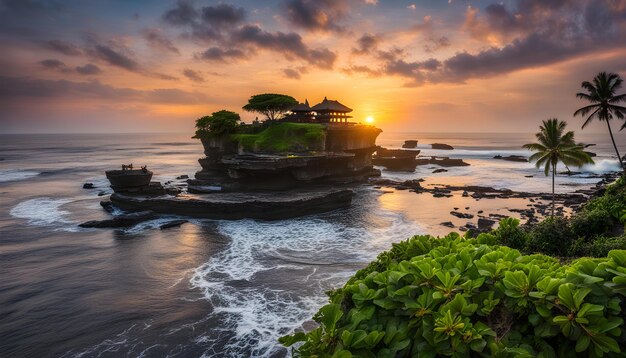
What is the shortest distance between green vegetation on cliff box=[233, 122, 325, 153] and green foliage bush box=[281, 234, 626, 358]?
1594 inches

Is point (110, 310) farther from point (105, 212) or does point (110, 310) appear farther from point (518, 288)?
point (105, 212)

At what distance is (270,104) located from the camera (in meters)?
52.7

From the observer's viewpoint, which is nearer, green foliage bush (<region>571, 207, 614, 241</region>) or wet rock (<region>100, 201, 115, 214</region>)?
green foliage bush (<region>571, 207, 614, 241</region>)

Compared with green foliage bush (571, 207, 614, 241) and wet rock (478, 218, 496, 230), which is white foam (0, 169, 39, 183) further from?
green foliage bush (571, 207, 614, 241)

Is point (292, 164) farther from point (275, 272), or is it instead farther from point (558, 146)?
point (558, 146)

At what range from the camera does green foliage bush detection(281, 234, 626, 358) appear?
2816 mm

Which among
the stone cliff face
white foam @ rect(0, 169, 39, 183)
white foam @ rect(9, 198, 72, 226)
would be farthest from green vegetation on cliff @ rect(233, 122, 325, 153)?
white foam @ rect(0, 169, 39, 183)

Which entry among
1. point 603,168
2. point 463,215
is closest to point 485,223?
point 463,215

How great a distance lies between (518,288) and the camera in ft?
10.4

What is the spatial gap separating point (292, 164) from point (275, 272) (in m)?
21.5

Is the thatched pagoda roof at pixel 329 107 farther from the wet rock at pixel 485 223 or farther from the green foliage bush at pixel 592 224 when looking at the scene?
the green foliage bush at pixel 592 224

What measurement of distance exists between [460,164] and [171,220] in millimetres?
67090

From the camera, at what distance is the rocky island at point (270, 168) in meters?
31.8

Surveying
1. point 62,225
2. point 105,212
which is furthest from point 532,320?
point 105,212
